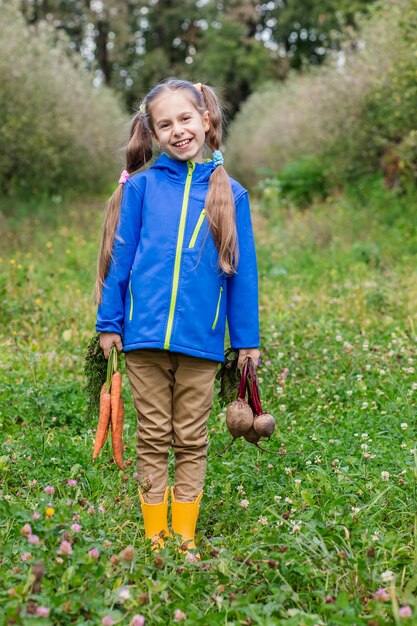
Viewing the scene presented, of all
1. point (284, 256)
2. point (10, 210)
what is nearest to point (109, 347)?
point (284, 256)

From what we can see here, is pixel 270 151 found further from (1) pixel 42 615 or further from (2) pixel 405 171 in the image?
(1) pixel 42 615

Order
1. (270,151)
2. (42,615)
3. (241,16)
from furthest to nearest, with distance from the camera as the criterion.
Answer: (241,16) < (270,151) < (42,615)

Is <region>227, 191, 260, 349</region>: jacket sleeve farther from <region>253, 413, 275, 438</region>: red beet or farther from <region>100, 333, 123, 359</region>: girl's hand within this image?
<region>100, 333, 123, 359</region>: girl's hand

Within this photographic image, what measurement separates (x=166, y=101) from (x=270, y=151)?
1950 centimetres

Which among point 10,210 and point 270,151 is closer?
point 10,210

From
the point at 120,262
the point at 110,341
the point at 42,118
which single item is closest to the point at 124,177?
the point at 120,262

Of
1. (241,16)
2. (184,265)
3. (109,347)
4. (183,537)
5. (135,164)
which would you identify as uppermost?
(241,16)

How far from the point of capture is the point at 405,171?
12.7 m

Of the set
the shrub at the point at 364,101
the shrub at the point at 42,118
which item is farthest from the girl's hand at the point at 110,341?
the shrub at the point at 42,118

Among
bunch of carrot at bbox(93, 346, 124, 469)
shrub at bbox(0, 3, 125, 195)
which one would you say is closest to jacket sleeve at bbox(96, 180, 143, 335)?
bunch of carrot at bbox(93, 346, 124, 469)

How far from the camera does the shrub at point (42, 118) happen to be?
43.2 ft

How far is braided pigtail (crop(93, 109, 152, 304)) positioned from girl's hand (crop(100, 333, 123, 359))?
16 centimetres

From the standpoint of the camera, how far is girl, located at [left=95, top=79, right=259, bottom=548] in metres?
3.12

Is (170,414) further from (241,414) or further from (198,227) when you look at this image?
(198,227)
